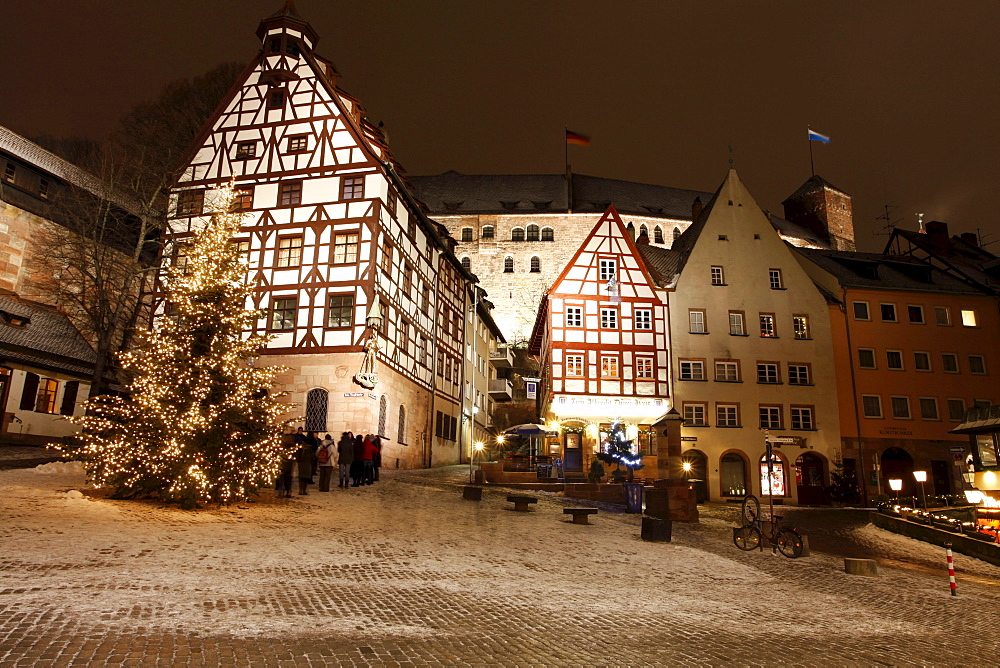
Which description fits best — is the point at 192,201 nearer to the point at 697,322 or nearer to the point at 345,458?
the point at 345,458

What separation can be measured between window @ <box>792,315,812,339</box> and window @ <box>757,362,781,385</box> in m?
2.26

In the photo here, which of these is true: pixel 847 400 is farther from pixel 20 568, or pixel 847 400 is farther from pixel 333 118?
pixel 20 568

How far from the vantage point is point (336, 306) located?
96.2 feet

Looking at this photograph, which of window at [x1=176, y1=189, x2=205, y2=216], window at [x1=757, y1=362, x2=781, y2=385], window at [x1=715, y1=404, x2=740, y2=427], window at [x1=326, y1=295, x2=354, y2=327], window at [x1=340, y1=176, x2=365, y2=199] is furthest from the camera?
window at [x1=757, y1=362, x2=781, y2=385]

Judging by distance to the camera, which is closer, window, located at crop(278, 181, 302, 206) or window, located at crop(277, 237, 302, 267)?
window, located at crop(277, 237, 302, 267)

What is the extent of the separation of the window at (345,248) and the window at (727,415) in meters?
19.0

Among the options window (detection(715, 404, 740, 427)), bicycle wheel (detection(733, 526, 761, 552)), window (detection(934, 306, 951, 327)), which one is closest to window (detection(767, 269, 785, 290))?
window (detection(715, 404, 740, 427))

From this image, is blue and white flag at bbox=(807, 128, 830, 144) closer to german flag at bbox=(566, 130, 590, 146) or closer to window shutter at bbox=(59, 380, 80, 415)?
german flag at bbox=(566, 130, 590, 146)

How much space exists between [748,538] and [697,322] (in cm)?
2237

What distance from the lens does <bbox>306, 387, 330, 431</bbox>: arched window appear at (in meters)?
28.0

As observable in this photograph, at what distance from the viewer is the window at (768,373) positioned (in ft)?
123

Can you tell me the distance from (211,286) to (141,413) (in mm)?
3145

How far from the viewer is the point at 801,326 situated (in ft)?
127

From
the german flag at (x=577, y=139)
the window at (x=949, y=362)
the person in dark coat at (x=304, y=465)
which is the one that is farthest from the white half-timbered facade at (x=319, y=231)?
the german flag at (x=577, y=139)
